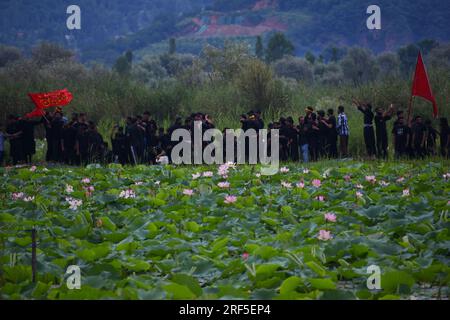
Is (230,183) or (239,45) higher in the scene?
(239,45)

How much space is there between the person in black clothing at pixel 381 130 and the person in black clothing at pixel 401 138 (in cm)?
37

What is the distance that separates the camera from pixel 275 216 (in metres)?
9.73

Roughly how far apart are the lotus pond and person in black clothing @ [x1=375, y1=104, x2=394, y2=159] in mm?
8965

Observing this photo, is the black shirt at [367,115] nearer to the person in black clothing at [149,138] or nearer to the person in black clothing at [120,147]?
the person in black clothing at [149,138]

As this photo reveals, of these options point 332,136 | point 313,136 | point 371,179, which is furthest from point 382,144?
point 371,179

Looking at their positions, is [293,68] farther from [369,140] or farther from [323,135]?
[323,135]

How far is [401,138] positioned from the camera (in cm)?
2156

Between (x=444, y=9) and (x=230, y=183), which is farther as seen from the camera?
(x=444, y=9)

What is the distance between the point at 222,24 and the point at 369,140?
459 ft

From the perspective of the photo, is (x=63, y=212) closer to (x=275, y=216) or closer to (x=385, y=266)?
(x=275, y=216)

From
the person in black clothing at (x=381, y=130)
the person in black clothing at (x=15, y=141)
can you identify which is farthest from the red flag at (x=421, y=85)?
the person in black clothing at (x=15, y=141)
